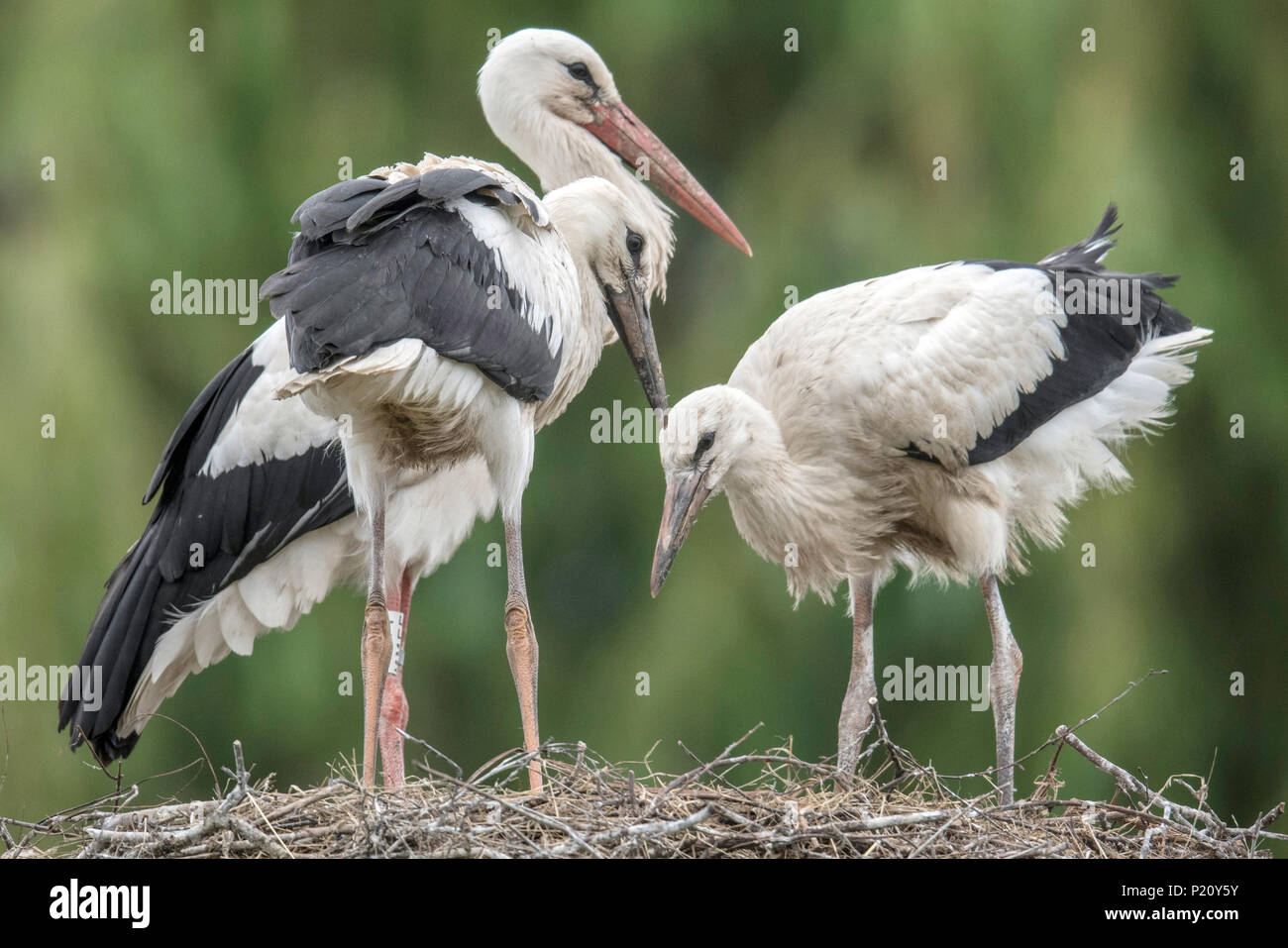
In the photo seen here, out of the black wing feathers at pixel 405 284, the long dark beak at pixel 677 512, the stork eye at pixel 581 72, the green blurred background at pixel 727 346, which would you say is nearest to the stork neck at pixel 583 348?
the long dark beak at pixel 677 512

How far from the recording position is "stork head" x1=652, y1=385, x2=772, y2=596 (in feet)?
13.2

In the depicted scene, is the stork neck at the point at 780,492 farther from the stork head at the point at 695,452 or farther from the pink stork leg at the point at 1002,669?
the pink stork leg at the point at 1002,669

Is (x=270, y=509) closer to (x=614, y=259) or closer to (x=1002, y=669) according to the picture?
(x=614, y=259)

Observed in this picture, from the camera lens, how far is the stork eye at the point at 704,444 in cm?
405

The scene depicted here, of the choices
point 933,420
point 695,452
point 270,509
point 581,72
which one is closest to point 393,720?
point 270,509

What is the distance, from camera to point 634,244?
4.44 meters

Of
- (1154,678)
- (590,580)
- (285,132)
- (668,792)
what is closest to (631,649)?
(590,580)

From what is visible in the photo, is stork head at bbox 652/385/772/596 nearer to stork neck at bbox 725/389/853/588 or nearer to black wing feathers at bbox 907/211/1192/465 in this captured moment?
stork neck at bbox 725/389/853/588

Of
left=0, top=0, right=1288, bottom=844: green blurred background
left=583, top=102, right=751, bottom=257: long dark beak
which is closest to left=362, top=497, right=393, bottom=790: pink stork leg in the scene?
left=583, top=102, right=751, bottom=257: long dark beak

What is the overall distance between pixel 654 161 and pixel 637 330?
683 millimetres

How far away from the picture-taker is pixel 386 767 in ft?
13.7

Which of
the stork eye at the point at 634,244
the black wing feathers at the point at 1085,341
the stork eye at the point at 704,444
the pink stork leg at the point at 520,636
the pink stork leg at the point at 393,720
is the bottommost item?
the pink stork leg at the point at 393,720

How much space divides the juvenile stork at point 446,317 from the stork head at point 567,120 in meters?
0.52

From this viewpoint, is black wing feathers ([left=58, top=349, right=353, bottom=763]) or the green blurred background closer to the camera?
black wing feathers ([left=58, top=349, right=353, bottom=763])
